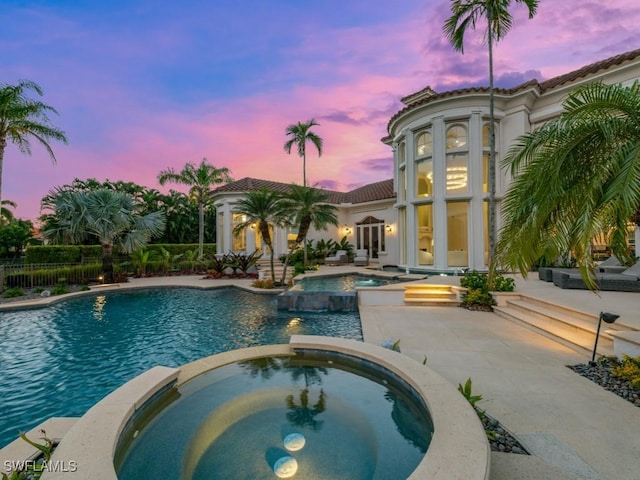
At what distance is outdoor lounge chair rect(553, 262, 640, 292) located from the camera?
8.72m

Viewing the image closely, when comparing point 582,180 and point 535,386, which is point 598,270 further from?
point 582,180

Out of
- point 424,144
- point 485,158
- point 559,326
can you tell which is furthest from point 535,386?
point 424,144

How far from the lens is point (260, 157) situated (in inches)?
939

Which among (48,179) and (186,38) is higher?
(186,38)

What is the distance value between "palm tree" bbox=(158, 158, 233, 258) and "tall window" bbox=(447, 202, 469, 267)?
17.7 meters

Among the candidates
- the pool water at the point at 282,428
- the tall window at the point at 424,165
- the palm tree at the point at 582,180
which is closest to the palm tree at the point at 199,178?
the tall window at the point at 424,165

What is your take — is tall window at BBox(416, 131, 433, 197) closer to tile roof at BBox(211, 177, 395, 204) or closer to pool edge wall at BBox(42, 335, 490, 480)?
tile roof at BBox(211, 177, 395, 204)

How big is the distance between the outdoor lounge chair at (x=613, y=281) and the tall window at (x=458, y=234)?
516cm

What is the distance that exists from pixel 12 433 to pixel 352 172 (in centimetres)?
3026

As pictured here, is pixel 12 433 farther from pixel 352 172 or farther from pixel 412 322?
pixel 352 172

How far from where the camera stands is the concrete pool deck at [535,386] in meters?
2.60

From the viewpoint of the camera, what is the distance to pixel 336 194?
27.6 metres

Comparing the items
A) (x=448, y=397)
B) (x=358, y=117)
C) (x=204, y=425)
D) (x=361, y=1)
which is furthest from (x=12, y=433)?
(x=358, y=117)

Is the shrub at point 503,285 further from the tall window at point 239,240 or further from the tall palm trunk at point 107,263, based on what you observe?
the tall palm trunk at point 107,263
